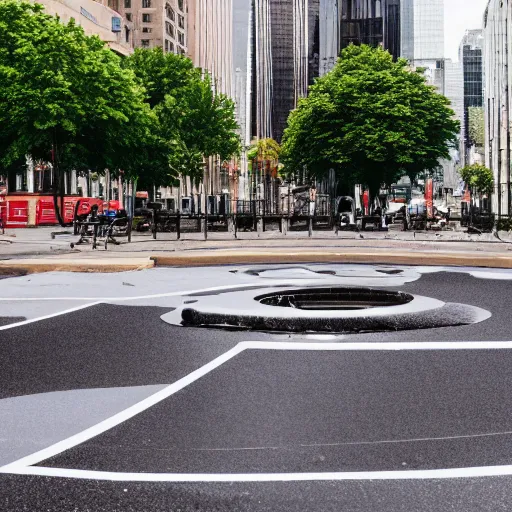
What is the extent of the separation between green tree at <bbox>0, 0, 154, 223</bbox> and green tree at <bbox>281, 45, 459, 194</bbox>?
1387 centimetres

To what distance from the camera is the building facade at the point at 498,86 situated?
347ft

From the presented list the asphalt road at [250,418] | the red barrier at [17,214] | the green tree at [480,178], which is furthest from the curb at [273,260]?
the green tree at [480,178]

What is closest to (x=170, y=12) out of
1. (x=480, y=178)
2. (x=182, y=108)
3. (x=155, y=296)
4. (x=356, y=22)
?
(x=356, y=22)

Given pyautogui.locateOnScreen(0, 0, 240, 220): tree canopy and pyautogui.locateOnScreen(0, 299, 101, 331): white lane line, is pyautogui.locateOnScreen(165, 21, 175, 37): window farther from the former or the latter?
pyautogui.locateOnScreen(0, 299, 101, 331): white lane line

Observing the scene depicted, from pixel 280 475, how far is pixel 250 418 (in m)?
1.30

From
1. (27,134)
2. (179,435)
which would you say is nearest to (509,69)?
(27,134)

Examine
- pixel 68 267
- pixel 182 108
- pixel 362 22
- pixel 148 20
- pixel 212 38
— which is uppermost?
pixel 212 38

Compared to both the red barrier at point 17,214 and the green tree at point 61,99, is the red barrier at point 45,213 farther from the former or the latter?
the green tree at point 61,99

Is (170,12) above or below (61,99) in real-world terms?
above

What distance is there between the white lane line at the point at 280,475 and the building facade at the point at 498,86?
3786 inches

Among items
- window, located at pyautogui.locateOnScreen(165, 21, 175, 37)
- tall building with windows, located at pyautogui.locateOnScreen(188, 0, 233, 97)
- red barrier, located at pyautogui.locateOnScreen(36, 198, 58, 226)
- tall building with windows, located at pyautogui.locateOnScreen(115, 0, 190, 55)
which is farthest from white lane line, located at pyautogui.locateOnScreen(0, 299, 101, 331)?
tall building with windows, located at pyautogui.locateOnScreen(188, 0, 233, 97)

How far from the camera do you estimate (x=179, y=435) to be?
557 cm

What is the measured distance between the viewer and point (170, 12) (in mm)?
128875

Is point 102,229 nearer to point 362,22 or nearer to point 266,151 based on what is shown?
point 266,151
